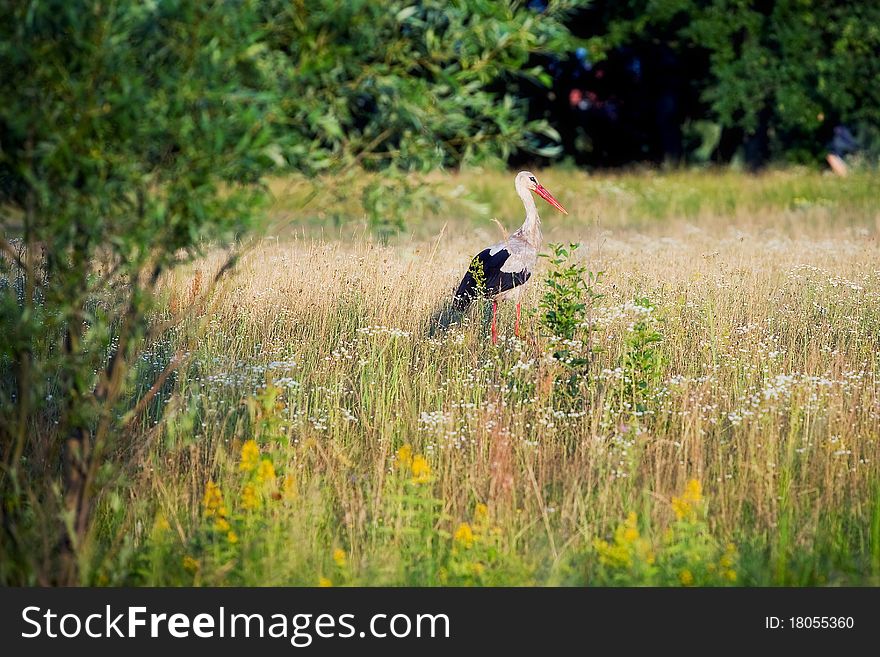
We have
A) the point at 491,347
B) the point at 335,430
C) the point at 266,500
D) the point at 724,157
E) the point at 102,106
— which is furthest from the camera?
the point at 724,157

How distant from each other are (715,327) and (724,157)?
3143cm

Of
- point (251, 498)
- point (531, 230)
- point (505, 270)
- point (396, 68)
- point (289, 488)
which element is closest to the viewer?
point (396, 68)

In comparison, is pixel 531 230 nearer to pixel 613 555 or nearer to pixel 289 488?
pixel 289 488

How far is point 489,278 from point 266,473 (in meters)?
4.44

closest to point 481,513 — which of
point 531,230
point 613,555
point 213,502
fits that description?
point 613,555

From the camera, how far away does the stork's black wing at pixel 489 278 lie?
905cm

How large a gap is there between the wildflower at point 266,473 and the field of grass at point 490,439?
0.01 meters

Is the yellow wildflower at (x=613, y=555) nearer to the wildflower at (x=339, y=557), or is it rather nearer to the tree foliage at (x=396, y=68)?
the wildflower at (x=339, y=557)

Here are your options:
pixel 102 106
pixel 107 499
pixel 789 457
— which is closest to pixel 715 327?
pixel 789 457

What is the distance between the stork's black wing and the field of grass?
0.21m

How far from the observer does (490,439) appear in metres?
6.53

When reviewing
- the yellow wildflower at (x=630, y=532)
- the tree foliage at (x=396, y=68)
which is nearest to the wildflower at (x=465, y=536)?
the yellow wildflower at (x=630, y=532)

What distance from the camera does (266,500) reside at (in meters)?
5.58
